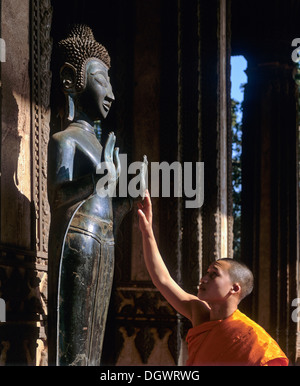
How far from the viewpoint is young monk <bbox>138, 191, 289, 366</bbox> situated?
170 inches

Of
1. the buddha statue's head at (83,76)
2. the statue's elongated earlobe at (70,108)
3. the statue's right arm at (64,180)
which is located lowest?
the statue's right arm at (64,180)

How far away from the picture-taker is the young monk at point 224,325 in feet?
14.2

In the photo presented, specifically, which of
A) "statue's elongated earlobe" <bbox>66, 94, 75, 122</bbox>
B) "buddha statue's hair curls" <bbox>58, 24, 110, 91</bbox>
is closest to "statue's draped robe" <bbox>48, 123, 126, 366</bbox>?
"statue's elongated earlobe" <bbox>66, 94, 75, 122</bbox>

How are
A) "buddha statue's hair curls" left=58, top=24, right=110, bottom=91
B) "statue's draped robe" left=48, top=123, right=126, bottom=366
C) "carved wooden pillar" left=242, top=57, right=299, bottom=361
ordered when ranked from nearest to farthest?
"statue's draped robe" left=48, top=123, right=126, bottom=366, "buddha statue's hair curls" left=58, top=24, right=110, bottom=91, "carved wooden pillar" left=242, top=57, right=299, bottom=361

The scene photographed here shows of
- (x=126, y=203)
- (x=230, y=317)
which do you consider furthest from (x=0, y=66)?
(x=230, y=317)

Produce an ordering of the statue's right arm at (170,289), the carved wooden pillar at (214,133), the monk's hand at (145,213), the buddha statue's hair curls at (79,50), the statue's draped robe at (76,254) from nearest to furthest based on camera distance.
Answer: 1. the statue's draped robe at (76,254)
2. the buddha statue's hair curls at (79,50)
3. the monk's hand at (145,213)
4. the statue's right arm at (170,289)
5. the carved wooden pillar at (214,133)

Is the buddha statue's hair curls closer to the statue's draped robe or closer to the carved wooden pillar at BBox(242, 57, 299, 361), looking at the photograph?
the statue's draped robe

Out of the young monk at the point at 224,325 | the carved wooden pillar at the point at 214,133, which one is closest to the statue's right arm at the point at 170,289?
the young monk at the point at 224,325

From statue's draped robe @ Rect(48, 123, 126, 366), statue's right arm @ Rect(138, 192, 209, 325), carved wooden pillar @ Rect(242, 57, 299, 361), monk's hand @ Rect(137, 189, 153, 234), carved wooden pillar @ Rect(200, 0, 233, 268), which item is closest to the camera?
statue's draped robe @ Rect(48, 123, 126, 366)

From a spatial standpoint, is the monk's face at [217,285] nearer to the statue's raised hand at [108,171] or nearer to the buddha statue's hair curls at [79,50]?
the statue's raised hand at [108,171]

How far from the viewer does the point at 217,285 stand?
4492 mm

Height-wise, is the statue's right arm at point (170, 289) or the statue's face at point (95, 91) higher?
the statue's face at point (95, 91)

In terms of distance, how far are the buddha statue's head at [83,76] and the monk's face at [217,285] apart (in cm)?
108

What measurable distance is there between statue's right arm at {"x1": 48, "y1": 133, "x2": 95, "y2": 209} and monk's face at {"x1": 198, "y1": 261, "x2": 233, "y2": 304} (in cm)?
95
